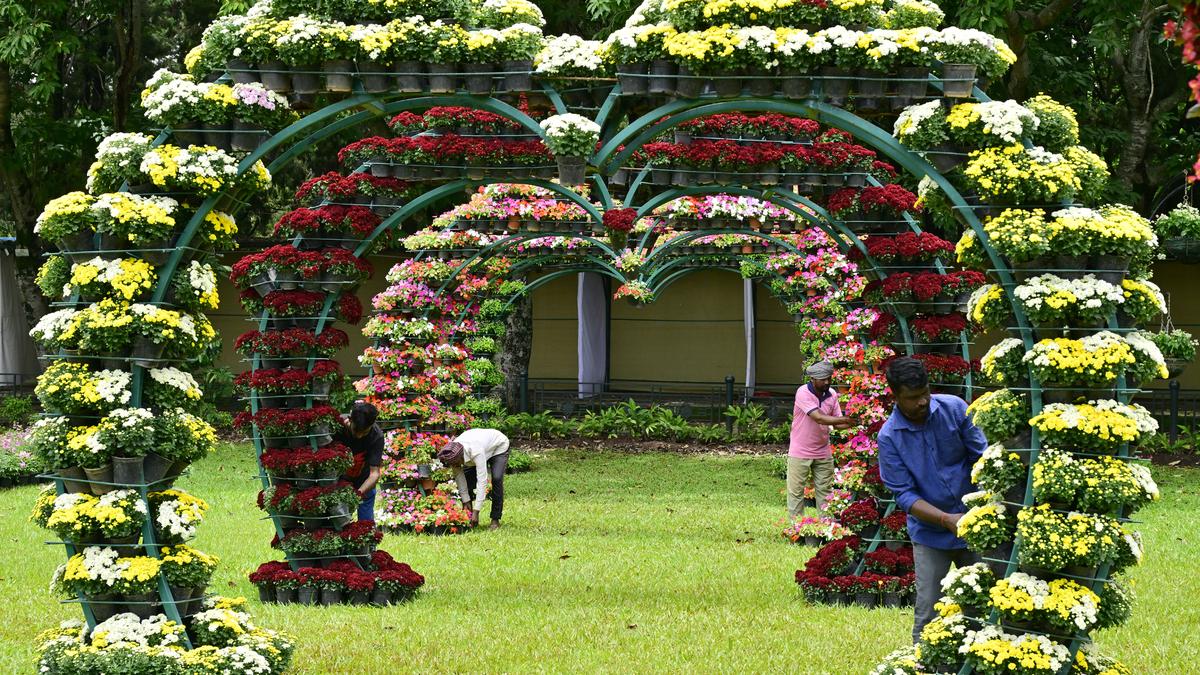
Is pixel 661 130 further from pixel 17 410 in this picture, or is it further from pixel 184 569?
pixel 17 410

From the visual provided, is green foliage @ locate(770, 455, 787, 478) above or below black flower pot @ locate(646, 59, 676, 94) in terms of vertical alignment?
below

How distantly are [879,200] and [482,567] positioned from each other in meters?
4.89

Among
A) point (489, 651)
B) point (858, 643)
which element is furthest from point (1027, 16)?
point (489, 651)

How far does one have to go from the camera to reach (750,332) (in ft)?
91.7

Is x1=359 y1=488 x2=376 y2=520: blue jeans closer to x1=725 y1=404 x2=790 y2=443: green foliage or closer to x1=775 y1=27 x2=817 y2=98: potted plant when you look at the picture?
x1=775 y1=27 x2=817 y2=98: potted plant

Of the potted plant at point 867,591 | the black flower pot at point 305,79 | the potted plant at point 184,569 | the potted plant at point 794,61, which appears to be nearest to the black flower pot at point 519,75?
the black flower pot at point 305,79

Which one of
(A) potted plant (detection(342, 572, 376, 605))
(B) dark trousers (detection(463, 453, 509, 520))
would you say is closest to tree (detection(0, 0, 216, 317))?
(B) dark trousers (detection(463, 453, 509, 520))

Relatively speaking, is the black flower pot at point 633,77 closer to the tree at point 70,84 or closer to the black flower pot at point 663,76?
the black flower pot at point 663,76

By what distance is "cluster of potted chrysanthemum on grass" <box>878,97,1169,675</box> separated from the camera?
650cm

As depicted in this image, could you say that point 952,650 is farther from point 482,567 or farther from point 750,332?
point 750,332

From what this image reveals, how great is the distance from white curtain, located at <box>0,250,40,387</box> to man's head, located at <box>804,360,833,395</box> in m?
22.2

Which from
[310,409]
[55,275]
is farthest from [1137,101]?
[55,275]

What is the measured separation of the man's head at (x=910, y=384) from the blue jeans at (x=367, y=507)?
5.82 m

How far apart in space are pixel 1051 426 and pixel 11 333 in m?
28.3
